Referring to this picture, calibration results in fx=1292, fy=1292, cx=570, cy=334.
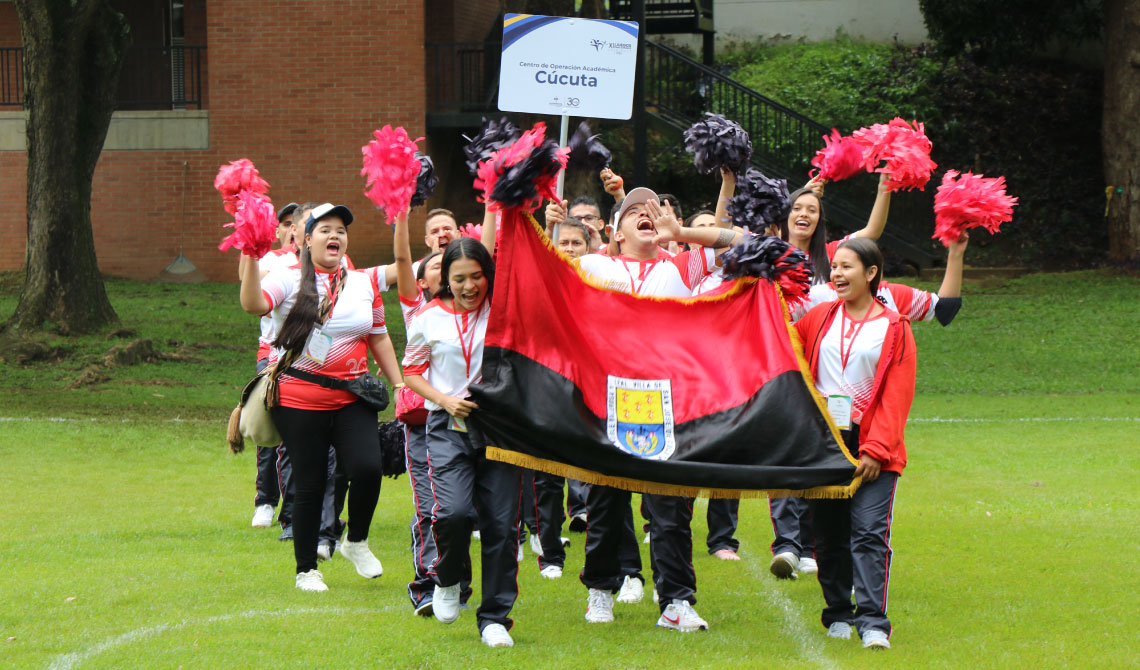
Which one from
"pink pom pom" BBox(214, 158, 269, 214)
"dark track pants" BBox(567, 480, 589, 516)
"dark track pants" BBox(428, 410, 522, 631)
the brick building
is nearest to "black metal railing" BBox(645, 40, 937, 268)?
the brick building

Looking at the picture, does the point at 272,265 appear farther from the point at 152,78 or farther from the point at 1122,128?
the point at 152,78

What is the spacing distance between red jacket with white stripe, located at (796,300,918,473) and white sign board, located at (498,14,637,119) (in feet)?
10.2

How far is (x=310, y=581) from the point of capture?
6625 millimetres

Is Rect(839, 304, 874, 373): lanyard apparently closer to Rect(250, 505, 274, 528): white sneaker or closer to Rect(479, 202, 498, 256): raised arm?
Rect(479, 202, 498, 256): raised arm

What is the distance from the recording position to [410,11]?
70.9 feet

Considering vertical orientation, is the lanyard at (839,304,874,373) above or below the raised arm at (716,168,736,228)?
below

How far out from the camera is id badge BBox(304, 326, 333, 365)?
6.43 meters

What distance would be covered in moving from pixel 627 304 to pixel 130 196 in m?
18.3

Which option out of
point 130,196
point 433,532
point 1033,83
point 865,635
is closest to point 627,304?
point 433,532

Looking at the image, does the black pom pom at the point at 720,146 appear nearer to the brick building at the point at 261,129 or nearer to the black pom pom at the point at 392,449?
the black pom pom at the point at 392,449

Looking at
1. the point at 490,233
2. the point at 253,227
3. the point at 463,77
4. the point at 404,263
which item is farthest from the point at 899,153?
the point at 463,77

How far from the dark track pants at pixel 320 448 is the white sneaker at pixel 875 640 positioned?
2529 mm

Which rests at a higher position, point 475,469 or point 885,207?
point 885,207

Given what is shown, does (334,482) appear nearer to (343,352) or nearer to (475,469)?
(343,352)
